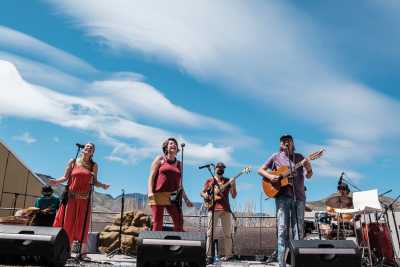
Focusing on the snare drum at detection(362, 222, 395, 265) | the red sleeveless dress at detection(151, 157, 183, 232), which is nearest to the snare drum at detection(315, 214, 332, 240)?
the snare drum at detection(362, 222, 395, 265)

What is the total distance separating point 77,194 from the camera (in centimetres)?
577

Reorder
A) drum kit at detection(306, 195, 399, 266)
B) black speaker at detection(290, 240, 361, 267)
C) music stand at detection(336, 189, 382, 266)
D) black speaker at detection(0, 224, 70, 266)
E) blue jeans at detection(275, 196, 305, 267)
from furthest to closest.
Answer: drum kit at detection(306, 195, 399, 266) < music stand at detection(336, 189, 382, 266) < blue jeans at detection(275, 196, 305, 267) < black speaker at detection(0, 224, 70, 266) < black speaker at detection(290, 240, 361, 267)

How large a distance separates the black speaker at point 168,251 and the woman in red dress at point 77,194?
7.27 ft

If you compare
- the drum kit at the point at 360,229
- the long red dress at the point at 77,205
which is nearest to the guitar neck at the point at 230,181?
the drum kit at the point at 360,229

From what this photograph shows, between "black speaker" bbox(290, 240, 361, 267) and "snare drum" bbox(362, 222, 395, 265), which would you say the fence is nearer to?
"snare drum" bbox(362, 222, 395, 265)

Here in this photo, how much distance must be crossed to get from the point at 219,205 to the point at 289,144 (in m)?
2.48

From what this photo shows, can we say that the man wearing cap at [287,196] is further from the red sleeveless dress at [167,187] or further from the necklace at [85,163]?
the necklace at [85,163]

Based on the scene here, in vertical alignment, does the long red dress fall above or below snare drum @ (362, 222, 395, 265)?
above

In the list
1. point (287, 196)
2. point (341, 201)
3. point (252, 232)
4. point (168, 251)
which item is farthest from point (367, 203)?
point (252, 232)

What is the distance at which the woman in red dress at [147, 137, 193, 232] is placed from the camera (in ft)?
16.8

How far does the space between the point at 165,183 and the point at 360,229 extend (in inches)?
153

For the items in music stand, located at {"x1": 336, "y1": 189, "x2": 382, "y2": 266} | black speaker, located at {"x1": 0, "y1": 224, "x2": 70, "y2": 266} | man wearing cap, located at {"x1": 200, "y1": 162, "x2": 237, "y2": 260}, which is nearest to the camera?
black speaker, located at {"x1": 0, "y1": 224, "x2": 70, "y2": 266}

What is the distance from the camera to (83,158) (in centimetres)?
593

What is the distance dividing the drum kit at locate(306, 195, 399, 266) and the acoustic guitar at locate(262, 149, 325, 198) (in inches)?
63.4
